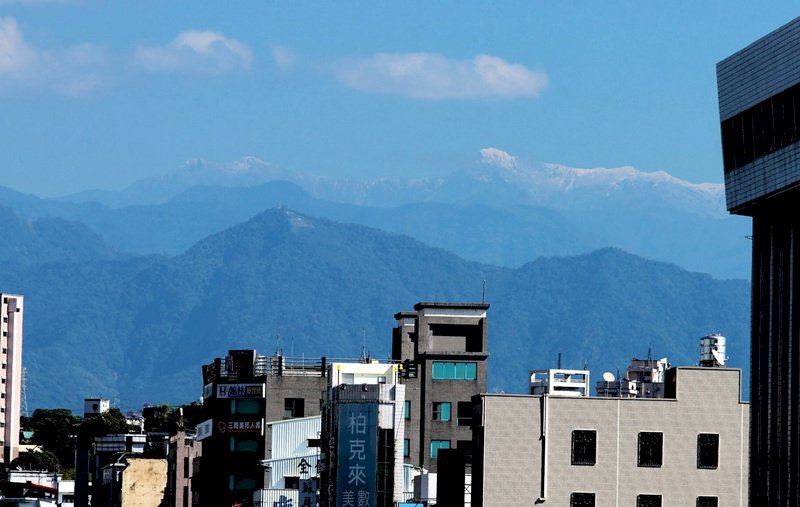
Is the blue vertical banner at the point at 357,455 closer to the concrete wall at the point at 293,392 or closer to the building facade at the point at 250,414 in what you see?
the building facade at the point at 250,414

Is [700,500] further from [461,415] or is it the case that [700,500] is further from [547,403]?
[461,415]

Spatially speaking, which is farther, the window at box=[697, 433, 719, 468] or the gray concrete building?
the window at box=[697, 433, 719, 468]

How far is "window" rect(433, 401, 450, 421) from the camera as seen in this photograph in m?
184

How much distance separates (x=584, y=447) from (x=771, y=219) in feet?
52.1

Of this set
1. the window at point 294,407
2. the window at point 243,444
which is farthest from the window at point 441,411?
the window at point 243,444

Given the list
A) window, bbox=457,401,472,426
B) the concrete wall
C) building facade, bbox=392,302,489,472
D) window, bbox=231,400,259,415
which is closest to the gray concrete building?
building facade, bbox=392,302,489,472

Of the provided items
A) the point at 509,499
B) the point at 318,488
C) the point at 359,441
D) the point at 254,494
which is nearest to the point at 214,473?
the point at 254,494

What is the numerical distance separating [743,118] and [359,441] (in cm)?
4181

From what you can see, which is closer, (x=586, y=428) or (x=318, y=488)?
(x=586, y=428)

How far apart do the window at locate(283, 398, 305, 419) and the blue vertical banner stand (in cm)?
4420

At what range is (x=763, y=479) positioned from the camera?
10919cm

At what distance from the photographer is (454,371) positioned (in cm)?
18712

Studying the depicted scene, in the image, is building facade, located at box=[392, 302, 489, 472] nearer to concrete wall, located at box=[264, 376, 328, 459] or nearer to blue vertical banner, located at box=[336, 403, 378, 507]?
concrete wall, located at box=[264, 376, 328, 459]

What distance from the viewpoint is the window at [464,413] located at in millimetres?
183750
